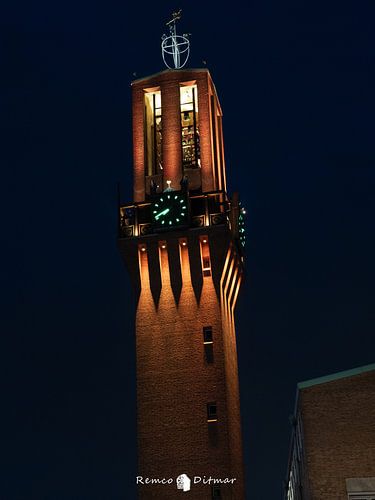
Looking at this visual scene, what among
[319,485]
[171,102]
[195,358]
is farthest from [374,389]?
[171,102]

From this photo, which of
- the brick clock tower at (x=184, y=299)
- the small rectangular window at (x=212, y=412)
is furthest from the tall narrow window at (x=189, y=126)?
the small rectangular window at (x=212, y=412)

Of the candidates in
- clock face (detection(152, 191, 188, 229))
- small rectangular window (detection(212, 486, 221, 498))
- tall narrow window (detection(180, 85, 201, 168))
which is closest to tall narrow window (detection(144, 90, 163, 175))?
tall narrow window (detection(180, 85, 201, 168))

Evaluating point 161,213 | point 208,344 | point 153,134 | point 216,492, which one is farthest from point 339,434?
point 153,134

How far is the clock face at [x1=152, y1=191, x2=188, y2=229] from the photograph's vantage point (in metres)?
62.2

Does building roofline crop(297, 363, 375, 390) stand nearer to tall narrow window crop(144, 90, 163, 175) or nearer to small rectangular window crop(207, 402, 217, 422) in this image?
small rectangular window crop(207, 402, 217, 422)

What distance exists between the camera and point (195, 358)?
6050 centimetres

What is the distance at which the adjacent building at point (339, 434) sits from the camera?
46531 mm

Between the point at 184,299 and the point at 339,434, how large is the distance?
17.3 metres

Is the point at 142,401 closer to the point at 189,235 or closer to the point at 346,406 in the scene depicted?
the point at 189,235

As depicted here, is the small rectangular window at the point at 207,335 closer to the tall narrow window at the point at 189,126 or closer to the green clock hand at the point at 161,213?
the green clock hand at the point at 161,213

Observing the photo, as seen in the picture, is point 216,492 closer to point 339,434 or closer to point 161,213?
point 339,434

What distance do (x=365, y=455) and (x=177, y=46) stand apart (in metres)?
36.5

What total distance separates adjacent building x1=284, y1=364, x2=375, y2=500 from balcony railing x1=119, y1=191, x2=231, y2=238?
16.5m

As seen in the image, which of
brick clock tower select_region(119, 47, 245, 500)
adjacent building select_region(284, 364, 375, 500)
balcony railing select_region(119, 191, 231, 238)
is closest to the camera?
adjacent building select_region(284, 364, 375, 500)
